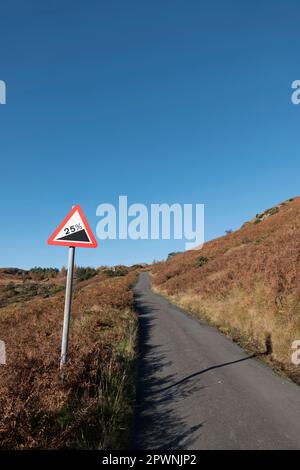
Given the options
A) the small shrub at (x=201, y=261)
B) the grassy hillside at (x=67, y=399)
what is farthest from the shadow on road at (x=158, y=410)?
the small shrub at (x=201, y=261)

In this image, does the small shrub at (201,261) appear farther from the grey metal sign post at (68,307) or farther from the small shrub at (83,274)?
the small shrub at (83,274)

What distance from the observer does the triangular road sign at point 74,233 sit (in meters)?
6.56

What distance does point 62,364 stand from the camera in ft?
21.3

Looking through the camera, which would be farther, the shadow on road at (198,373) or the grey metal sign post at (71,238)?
the shadow on road at (198,373)

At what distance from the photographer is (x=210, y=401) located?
6.86m

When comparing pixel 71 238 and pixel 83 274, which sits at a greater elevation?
pixel 71 238

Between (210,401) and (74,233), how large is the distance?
13.6 feet

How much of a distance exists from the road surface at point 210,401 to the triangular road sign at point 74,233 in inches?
128

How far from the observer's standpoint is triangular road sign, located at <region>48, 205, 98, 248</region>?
6561mm

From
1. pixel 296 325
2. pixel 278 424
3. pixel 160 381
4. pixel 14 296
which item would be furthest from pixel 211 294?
pixel 14 296

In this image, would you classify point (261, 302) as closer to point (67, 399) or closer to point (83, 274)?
→ point (67, 399)

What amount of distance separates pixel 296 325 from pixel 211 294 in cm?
847

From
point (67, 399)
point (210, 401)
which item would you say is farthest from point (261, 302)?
point (67, 399)

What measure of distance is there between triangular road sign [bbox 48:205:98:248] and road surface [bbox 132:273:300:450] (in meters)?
3.26
